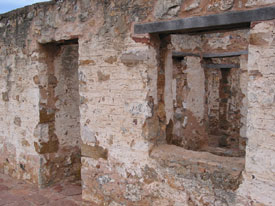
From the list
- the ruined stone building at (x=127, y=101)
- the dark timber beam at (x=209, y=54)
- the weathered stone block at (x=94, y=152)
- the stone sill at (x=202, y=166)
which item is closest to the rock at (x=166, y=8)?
the ruined stone building at (x=127, y=101)

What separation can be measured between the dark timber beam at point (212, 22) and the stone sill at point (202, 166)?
1.22m

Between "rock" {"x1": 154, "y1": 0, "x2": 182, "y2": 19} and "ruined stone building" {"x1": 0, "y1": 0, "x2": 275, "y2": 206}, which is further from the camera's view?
"rock" {"x1": 154, "y1": 0, "x2": 182, "y2": 19}

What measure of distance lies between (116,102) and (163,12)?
1.11 metres

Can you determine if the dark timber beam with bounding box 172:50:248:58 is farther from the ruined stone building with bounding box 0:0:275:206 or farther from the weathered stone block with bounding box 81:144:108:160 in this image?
the weathered stone block with bounding box 81:144:108:160

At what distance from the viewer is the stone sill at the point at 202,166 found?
8.39 feet

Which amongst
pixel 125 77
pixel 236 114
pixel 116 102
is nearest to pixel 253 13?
pixel 125 77

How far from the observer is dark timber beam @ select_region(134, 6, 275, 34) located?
2.28 meters

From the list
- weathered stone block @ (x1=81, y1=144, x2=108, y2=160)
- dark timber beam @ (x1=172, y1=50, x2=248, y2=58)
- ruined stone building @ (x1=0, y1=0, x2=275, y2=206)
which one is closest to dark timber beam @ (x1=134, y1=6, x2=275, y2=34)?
ruined stone building @ (x1=0, y1=0, x2=275, y2=206)

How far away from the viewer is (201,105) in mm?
6422

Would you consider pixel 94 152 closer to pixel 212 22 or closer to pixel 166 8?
pixel 166 8

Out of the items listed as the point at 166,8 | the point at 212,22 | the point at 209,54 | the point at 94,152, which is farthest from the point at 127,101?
the point at 209,54

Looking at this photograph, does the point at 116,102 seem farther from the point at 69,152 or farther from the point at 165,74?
the point at 69,152

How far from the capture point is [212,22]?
2508 millimetres

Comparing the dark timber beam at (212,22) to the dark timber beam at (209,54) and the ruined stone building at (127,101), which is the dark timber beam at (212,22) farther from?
the dark timber beam at (209,54)
